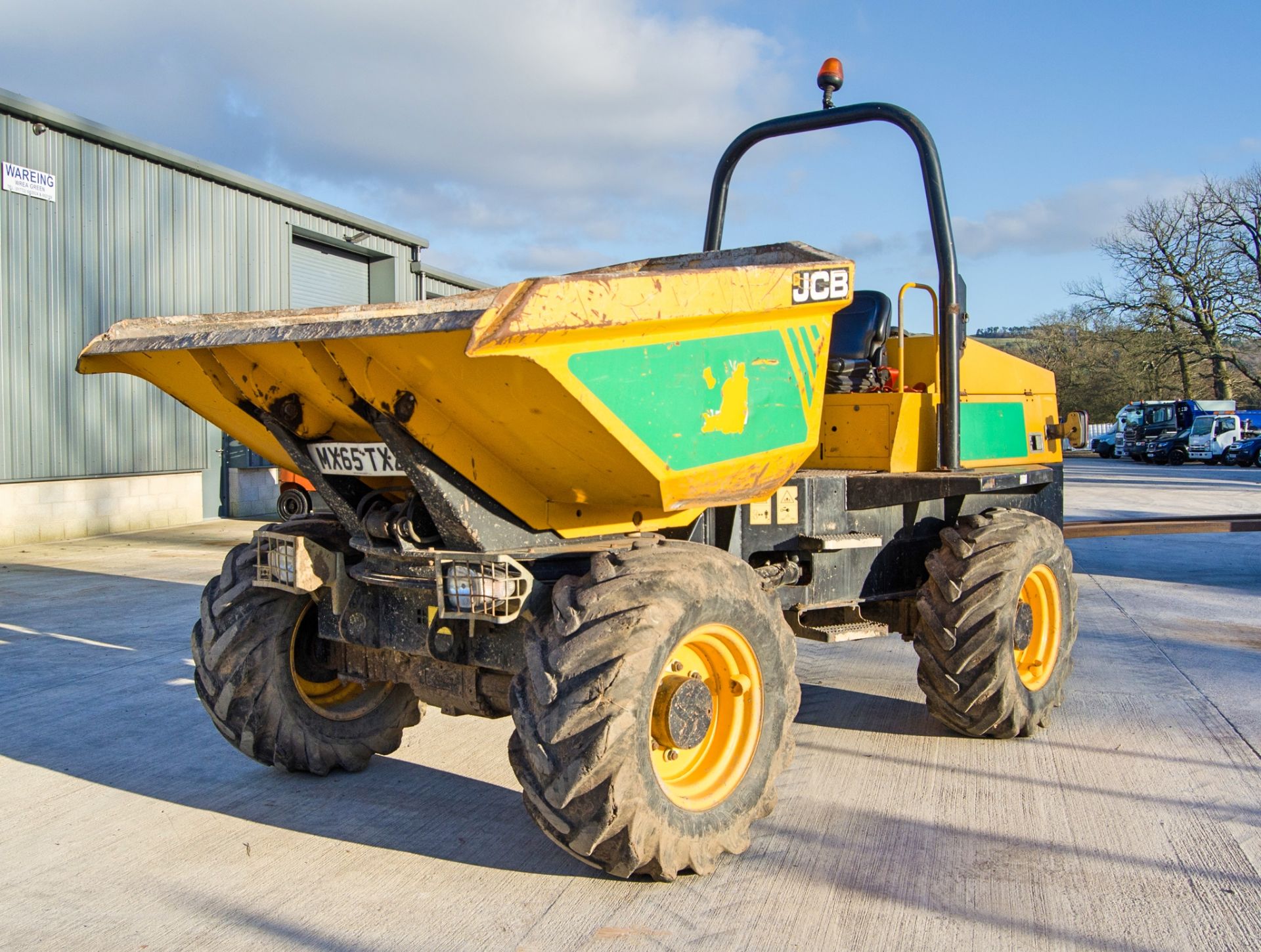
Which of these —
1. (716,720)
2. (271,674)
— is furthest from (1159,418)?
(271,674)

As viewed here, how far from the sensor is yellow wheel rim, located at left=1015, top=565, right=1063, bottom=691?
569cm

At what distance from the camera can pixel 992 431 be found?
5910 mm

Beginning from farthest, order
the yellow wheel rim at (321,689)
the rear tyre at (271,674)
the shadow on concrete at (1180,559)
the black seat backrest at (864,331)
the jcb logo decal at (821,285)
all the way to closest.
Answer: the shadow on concrete at (1180,559), the black seat backrest at (864,331), the yellow wheel rim at (321,689), the rear tyre at (271,674), the jcb logo decal at (821,285)

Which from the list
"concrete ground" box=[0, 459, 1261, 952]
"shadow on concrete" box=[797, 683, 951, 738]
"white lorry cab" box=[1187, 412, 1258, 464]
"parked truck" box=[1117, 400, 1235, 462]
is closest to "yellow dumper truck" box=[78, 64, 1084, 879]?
"concrete ground" box=[0, 459, 1261, 952]

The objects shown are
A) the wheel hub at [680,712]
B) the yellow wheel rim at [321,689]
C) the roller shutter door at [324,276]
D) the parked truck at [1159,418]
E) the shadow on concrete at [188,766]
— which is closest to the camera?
the wheel hub at [680,712]

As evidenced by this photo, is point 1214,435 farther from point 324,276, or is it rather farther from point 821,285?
point 821,285

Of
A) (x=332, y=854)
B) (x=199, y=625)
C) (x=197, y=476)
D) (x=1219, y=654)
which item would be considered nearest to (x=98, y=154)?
(x=197, y=476)

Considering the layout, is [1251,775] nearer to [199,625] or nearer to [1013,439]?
[1013,439]

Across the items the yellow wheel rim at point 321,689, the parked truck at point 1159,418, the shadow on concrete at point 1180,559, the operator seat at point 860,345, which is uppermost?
the parked truck at point 1159,418

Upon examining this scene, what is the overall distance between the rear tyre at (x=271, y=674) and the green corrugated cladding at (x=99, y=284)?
34.8 feet

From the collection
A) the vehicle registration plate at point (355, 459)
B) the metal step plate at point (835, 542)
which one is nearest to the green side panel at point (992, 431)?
the metal step plate at point (835, 542)

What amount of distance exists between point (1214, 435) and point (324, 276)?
32022 mm

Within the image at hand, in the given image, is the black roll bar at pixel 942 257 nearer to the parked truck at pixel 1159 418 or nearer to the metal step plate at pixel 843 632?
the metal step plate at pixel 843 632

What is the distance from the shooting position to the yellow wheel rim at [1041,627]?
224 inches
